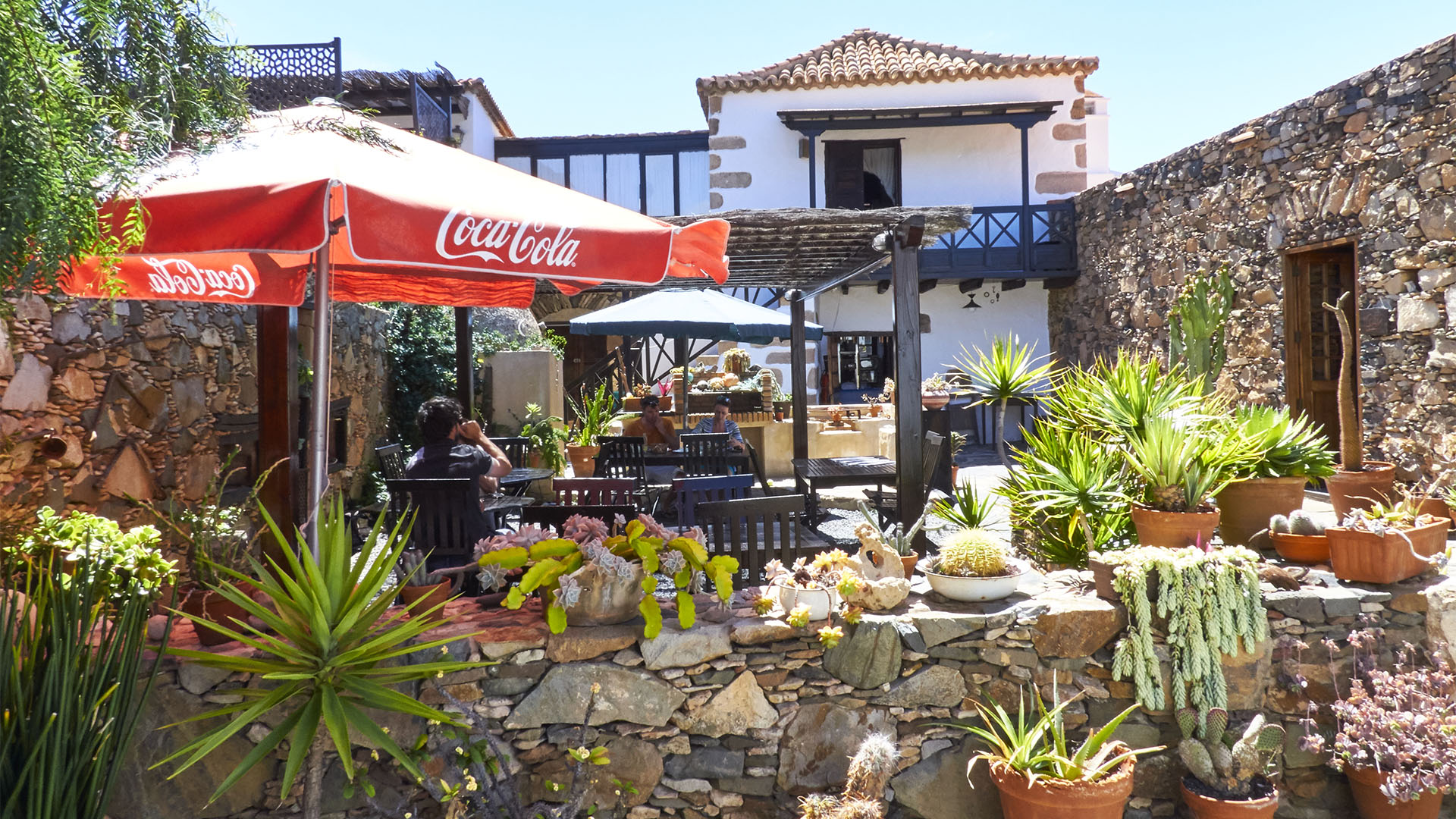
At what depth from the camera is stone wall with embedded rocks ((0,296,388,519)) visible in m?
4.32

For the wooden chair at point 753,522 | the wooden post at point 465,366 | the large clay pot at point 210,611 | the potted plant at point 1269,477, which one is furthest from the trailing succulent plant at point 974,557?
the wooden post at point 465,366

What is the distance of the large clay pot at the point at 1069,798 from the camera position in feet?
8.92

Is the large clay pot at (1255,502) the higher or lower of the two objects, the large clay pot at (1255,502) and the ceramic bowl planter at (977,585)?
the higher

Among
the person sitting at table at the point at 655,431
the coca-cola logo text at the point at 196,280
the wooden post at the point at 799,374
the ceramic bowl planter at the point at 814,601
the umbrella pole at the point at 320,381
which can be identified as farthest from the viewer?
the wooden post at the point at 799,374

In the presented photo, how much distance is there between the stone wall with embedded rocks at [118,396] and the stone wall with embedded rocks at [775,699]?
7.21ft

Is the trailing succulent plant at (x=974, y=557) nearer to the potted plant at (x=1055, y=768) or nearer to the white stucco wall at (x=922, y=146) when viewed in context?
the potted plant at (x=1055, y=768)

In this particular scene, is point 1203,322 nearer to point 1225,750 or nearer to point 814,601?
point 1225,750

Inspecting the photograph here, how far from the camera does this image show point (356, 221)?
7.43 ft

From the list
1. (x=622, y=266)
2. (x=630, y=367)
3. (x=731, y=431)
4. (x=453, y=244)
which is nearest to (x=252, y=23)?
(x=453, y=244)

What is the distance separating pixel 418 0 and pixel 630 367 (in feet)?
25.5

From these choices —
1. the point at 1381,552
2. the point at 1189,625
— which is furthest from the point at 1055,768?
the point at 1381,552

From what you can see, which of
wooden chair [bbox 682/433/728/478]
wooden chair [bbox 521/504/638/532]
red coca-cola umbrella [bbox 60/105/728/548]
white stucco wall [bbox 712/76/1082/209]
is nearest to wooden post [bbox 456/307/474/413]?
wooden chair [bbox 682/433/728/478]

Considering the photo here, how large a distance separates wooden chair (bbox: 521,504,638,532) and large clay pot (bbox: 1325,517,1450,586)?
Result: 266cm

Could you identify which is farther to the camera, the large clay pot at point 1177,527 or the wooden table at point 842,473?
the wooden table at point 842,473
